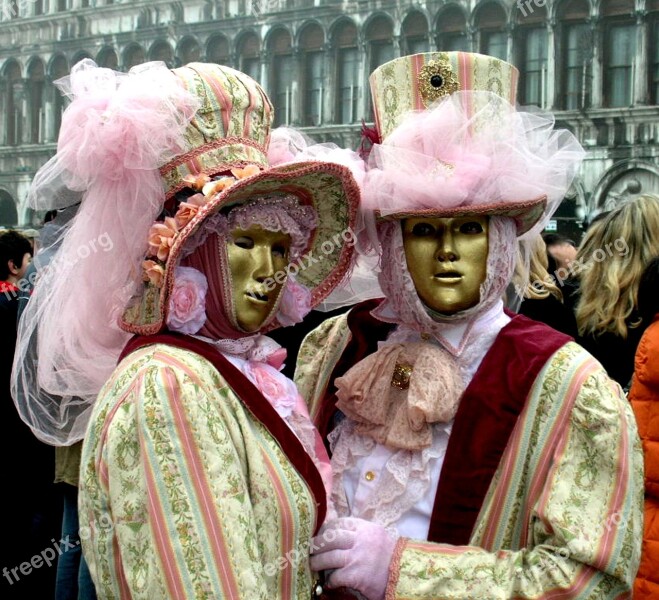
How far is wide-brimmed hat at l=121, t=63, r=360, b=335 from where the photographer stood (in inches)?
66.0

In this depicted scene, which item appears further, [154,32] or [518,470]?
[154,32]

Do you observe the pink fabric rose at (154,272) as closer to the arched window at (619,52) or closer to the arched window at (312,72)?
the arched window at (619,52)

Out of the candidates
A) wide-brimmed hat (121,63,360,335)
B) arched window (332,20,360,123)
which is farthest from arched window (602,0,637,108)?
wide-brimmed hat (121,63,360,335)

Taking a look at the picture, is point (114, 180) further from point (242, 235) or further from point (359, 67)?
point (359, 67)

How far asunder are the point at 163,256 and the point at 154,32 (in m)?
9.94

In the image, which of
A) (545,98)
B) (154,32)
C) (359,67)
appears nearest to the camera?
(545,98)

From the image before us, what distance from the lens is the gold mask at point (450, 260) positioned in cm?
198

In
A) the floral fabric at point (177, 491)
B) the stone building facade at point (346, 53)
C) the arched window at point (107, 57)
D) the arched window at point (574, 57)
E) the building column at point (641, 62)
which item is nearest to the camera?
the floral fabric at point (177, 491)

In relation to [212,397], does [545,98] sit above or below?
above

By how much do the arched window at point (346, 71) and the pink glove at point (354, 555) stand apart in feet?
28.4

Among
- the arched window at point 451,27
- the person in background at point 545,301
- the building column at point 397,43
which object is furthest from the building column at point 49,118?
the person in background at point 545,301

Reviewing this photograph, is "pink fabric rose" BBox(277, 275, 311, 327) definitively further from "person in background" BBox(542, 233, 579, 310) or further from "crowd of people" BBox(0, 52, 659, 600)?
"person in background" BBox(542, 233, 579, 310)

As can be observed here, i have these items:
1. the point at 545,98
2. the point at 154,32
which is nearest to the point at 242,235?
the point at 545,98

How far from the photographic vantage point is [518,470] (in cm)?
185
